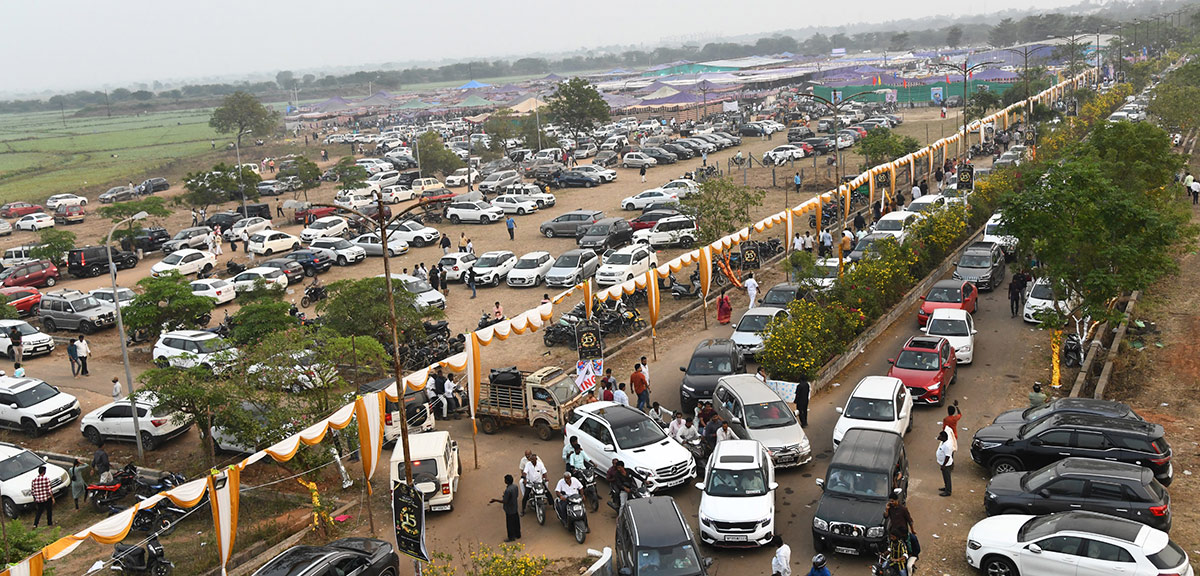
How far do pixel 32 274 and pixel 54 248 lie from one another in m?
2.24

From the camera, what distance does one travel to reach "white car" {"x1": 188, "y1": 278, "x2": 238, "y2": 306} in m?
34.0

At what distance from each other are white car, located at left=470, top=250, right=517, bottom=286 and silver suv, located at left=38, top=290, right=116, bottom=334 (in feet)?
41.1

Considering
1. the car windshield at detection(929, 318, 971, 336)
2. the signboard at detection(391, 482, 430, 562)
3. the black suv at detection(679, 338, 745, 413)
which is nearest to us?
the signboard at detection(391, 482, 430, 562)

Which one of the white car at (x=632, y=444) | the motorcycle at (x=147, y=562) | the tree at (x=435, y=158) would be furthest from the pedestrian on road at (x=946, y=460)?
the tree at (x=435, y=158)

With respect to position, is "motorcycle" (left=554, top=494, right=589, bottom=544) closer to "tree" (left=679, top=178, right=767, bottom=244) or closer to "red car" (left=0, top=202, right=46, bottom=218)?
"tree" (left=679, top=178, right=767, bottom=244)

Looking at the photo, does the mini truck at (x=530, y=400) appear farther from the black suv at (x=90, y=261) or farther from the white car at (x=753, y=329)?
the black suv at (x=90, y=261)

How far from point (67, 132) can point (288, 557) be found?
164m

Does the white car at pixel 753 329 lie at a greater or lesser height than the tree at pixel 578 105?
lesser

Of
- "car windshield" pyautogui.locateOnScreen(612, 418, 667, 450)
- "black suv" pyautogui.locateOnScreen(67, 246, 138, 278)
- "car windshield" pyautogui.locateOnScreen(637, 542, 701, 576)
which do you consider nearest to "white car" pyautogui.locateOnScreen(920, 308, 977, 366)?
"car windshield" pyautogui.locateOnScreen(612, 418, 667, 450)

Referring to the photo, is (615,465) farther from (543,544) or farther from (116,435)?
(116,435)

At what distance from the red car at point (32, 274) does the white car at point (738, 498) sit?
34122 millimetres

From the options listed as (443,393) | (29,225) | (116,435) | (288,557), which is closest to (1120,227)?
(443,393)

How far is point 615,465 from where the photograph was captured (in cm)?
1616

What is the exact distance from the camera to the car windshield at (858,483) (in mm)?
14617
